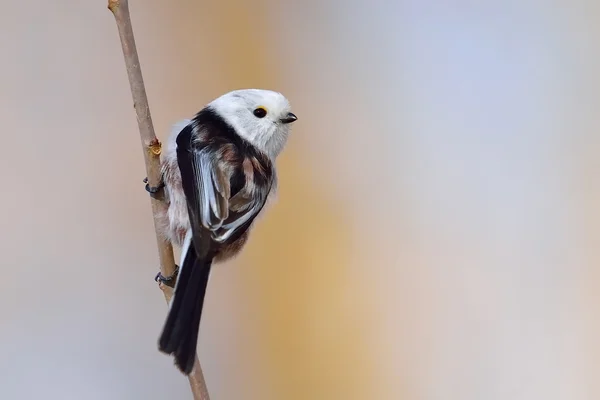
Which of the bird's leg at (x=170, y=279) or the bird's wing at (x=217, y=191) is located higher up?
the bird's wing at (x=217, y=191)

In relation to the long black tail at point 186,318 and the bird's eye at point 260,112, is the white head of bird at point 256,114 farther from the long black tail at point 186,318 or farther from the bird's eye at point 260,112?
the long black tail at point 186,318

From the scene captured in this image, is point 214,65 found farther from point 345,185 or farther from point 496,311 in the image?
point 496,311

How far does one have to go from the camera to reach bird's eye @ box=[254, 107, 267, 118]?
911 mm

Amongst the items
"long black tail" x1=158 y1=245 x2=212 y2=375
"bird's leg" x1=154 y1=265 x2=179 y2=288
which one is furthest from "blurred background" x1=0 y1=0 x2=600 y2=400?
"long black tail" x1=158 y1=245 x2=212 y2=375

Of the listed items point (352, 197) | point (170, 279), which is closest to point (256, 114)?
point (170, 279)

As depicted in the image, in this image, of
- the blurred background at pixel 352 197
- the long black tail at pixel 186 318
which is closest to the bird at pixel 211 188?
the long black tail at pixel 186 318

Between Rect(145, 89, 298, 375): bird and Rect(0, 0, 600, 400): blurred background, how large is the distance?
302 mm

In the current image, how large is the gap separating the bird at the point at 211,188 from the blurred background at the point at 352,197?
30 centimetres

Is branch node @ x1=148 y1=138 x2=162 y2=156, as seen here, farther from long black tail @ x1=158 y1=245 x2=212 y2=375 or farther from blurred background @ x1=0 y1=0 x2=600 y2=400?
blurred background @ x1=0 y1=0 x2=600 y2=400

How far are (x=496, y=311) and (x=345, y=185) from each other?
1.44ft

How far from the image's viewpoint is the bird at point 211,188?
67 cm

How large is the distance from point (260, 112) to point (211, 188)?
0.65 ft

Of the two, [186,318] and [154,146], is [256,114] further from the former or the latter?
[186,318]

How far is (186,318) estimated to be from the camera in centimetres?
66
